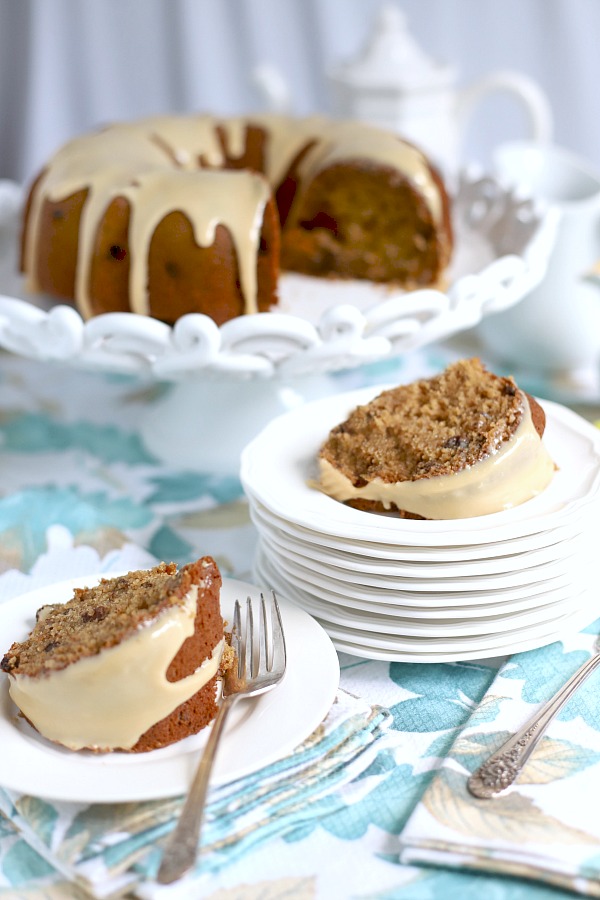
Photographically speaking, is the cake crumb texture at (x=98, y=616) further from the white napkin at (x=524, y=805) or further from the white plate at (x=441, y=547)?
the white napkin at (x=524, y=805)

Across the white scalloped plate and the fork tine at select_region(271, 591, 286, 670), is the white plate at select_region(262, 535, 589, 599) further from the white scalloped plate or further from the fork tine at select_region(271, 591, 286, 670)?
the white scalloped plate

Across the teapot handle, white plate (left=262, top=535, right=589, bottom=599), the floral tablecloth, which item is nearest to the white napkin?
Answer: the floral tablecloth

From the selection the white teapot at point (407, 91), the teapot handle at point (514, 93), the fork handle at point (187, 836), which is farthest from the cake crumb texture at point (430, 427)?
the teapot handle at point (514, 93)

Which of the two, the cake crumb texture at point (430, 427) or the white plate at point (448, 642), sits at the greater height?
the cake crumb texture at point (430, 427)

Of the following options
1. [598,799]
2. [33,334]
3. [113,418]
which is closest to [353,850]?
[598,799]

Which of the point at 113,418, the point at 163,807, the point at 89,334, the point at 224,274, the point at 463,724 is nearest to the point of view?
the point at 163,807

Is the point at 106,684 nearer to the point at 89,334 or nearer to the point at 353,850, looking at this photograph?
the point at 353,850

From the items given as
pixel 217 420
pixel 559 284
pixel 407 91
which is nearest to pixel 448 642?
pixel 217 420
